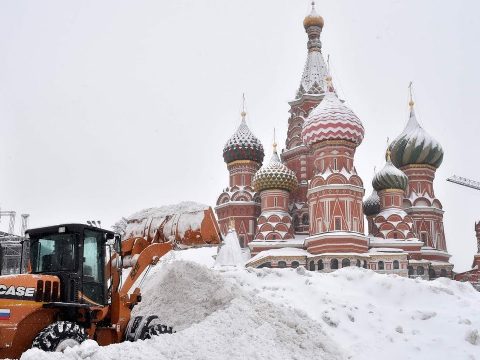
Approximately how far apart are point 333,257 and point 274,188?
22.8 ft

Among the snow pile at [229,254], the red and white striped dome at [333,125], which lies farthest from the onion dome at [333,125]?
the snow pile at [229,254]

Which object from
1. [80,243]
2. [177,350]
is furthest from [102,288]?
[177,350]

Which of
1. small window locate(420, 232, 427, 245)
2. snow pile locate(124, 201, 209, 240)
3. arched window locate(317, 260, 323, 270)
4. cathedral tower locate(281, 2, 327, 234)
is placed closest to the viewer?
snow pile locate(124, 201, 209, 240)

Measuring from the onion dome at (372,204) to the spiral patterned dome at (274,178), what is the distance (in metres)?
5.79

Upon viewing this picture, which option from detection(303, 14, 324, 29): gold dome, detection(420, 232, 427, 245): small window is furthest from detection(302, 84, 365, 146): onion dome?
detection(303, 14, 324, 29): gold dome

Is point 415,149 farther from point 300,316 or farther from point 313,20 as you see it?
point 300,316

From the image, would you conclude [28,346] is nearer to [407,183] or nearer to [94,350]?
[94,350]

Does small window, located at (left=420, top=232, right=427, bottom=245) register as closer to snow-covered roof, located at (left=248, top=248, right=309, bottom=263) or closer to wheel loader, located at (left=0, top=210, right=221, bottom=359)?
snow-covered roof, located at (left=248, top=248, right=309, bottom=263)

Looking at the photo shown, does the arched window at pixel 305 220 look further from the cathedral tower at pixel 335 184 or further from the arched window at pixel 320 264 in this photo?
the arched window at pixel 320 264

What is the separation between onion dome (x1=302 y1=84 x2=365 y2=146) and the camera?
3591cm

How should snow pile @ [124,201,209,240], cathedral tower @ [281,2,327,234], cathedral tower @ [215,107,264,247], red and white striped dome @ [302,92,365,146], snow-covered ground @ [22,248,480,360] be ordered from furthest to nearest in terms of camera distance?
cathedral tower @ [215,107,264,247]
cathedral tower @ [281,2,327,234]
red and white striped dome @ [302,92,365,146]
snow pile @ [124,201,209,240]
snow-covered ground @ [22,248,480,360]

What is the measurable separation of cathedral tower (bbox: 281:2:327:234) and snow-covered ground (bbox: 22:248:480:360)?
83.3 ft

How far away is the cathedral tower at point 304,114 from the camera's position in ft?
132

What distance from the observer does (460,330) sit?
36.3 ft
